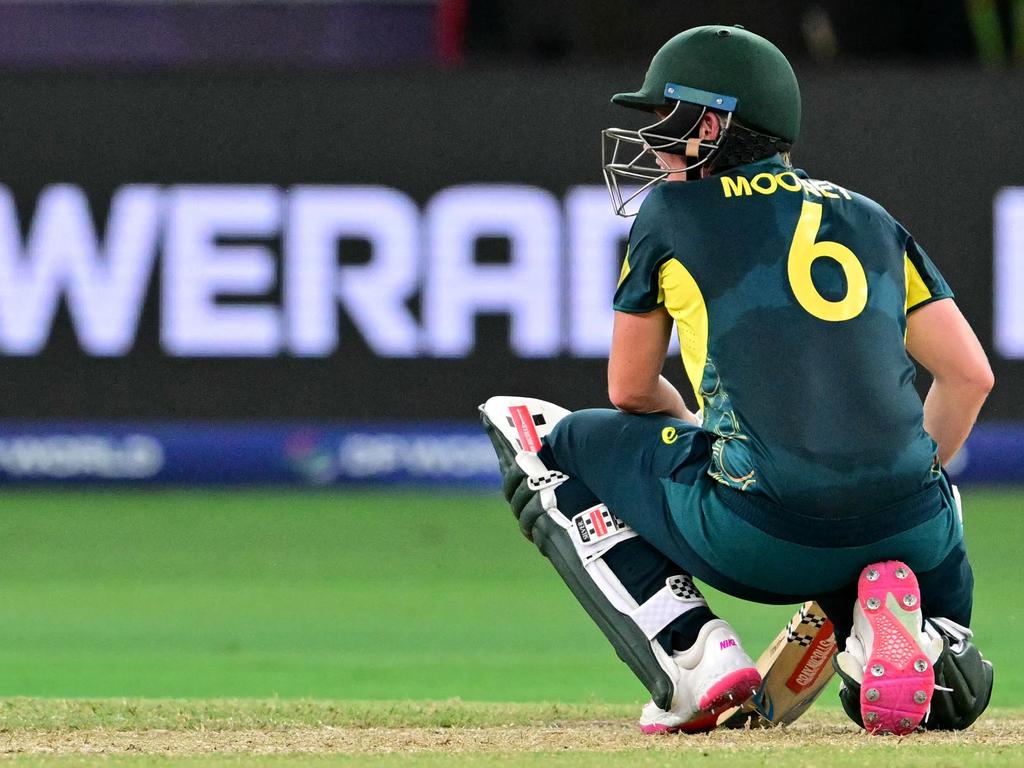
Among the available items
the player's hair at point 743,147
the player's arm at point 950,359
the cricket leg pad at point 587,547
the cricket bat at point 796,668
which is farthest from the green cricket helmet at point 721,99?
the cricket bat at point 796,668

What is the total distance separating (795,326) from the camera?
425 cm

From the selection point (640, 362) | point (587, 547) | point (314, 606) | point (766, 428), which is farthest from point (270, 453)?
point (766, 428)

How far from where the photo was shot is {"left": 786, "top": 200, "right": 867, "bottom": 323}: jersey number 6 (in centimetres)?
425

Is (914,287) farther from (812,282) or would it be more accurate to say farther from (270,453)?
(270,453)

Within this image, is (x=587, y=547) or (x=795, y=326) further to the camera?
(x=587, y=547)

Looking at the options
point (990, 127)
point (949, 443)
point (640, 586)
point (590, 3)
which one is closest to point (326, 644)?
point (640, 586)

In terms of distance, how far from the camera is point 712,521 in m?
4.34

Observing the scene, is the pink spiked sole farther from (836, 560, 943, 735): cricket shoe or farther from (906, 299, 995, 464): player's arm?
(906, 299, 995, 464): player's arm

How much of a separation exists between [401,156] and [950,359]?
23.8 ft

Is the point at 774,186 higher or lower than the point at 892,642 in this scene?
higher

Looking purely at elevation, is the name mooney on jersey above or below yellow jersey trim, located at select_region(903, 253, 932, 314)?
above

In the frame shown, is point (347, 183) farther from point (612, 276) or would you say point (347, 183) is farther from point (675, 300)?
point (675, 300)

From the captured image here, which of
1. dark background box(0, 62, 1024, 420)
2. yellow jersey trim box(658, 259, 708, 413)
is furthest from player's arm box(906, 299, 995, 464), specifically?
dark background box(0, 62, 1024, 420)

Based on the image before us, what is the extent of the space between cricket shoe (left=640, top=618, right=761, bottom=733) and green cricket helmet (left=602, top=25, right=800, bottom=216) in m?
1.07
